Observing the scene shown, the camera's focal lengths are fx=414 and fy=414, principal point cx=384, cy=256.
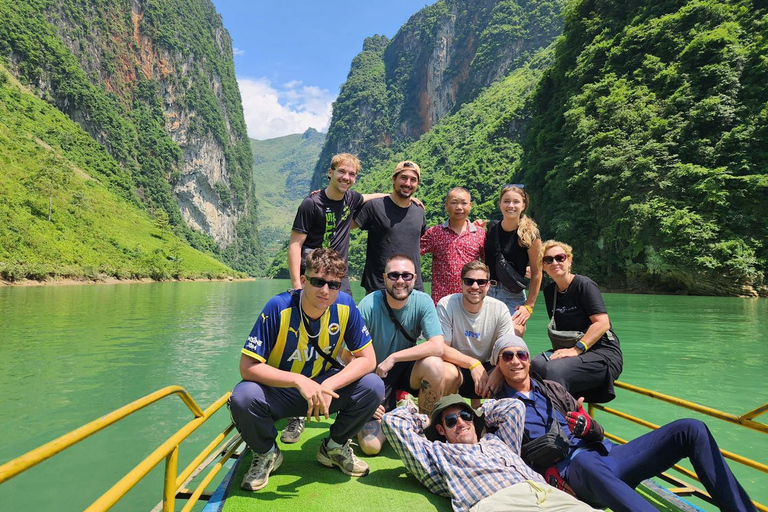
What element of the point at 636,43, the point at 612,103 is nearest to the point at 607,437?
the point at 612,103

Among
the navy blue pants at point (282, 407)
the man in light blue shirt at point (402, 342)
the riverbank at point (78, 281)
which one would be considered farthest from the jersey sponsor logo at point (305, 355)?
the riverbank at point (78, 281)

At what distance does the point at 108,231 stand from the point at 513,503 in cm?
5772

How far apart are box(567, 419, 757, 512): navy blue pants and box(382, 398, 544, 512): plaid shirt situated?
0.87ft

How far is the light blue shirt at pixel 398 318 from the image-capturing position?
134 inches

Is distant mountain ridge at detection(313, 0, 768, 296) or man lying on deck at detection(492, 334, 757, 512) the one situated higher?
distant mountain ridge at detection(313, 0, 768, 296)

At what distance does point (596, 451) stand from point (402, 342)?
1.55 m

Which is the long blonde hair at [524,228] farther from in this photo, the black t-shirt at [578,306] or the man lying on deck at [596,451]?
the man lying on deck at [596,451]

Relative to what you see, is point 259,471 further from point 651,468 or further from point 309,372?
point 651,468

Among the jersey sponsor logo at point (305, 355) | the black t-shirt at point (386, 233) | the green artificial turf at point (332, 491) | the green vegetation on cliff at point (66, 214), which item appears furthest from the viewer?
the green vegetation on cliff at point (66, 214)

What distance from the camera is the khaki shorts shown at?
2076 millimetres

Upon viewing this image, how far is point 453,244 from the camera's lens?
439cm

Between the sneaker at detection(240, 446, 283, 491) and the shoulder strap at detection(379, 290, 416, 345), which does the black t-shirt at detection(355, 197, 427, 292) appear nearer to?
the shoulder strap at detection(379, 290, 416, 345)

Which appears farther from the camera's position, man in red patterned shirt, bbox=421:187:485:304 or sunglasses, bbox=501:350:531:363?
man in red patterned shirt, bbox=421:187:485:304

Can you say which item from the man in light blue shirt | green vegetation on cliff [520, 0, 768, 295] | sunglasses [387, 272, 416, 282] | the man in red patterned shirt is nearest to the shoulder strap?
the man in light blue shirt
